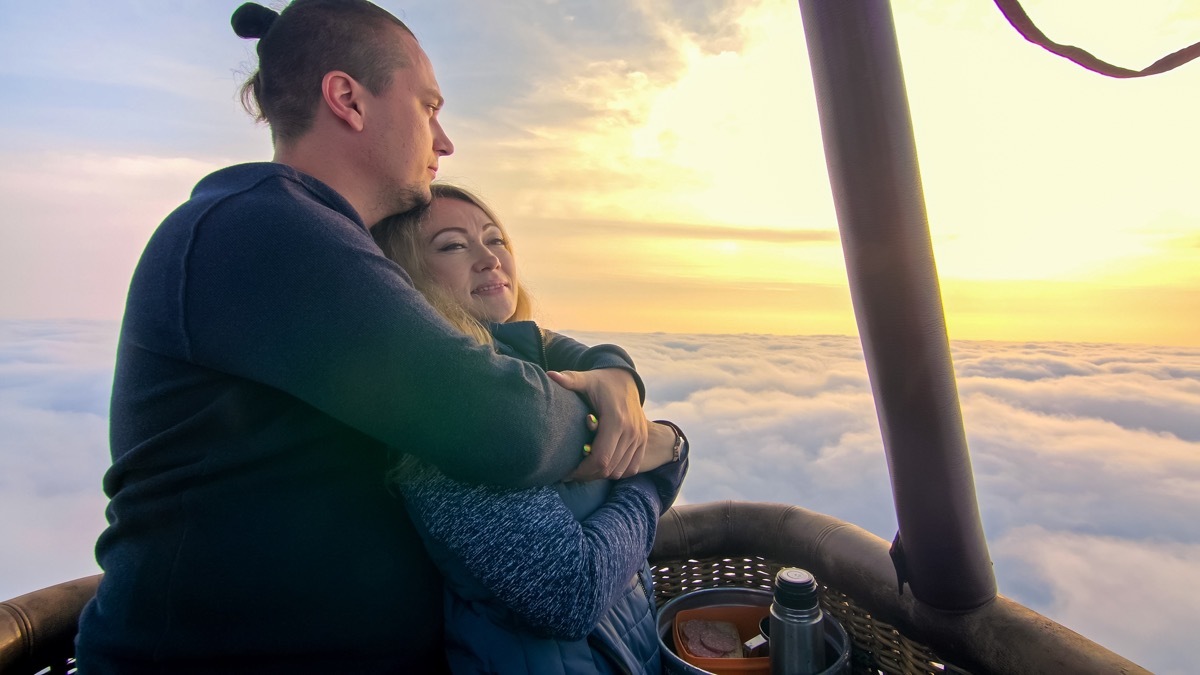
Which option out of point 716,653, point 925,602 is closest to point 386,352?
point 716,653

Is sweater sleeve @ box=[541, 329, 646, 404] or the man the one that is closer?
the man

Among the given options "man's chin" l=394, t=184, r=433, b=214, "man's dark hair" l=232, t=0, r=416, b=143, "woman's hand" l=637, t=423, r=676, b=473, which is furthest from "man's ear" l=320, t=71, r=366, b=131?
"woman's hand" l=637, t=423, r=676, b=473

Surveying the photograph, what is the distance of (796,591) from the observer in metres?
1.37

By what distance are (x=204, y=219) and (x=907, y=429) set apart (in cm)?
123

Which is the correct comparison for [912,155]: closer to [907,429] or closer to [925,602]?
[907,429]

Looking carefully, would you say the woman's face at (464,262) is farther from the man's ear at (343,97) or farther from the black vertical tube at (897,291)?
the black vertical tube at (897,291)

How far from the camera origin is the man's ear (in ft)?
4.61

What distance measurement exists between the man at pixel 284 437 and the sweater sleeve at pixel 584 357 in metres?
0.22

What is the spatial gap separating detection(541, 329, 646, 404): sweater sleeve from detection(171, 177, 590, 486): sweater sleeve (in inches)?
18.2

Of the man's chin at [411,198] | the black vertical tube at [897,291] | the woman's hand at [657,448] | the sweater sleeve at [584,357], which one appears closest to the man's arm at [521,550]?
the woman's hand at [657,448]

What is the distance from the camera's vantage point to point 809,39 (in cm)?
106

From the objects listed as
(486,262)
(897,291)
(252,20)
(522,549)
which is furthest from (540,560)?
(252,20)

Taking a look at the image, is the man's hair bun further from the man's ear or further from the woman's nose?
the woman's nose

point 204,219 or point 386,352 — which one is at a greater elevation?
point 204,219
